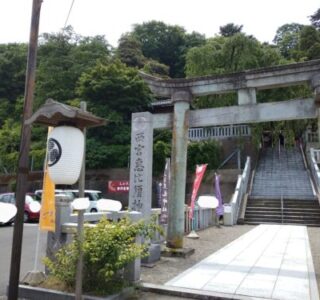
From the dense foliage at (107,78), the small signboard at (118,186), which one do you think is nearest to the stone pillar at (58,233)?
the dense foliage at (107,78)

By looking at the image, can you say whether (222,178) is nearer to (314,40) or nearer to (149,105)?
(149,105)

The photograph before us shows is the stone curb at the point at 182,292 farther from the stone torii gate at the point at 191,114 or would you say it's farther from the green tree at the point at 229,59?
the green tree at the point at 229,59

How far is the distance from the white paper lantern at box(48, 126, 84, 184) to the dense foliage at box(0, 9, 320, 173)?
692 inches

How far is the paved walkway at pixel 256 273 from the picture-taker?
6.19 metres

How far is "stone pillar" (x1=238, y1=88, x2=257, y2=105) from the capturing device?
8992mm

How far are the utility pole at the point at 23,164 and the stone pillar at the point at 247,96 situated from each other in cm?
505

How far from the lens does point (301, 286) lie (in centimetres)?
656

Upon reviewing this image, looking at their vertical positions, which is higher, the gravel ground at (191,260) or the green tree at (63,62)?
the green tree at (63,62)

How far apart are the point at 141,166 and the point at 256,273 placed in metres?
3.42

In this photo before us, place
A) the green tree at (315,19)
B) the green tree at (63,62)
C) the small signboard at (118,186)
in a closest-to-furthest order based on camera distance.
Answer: the small signboard at (118,186)
the green tree at (63,62)
the green tree at (315,19)

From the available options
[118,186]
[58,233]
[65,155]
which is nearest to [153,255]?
[58,233]

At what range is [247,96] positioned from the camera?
9.08 meters

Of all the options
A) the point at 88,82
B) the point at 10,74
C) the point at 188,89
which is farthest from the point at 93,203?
the point at 10,74

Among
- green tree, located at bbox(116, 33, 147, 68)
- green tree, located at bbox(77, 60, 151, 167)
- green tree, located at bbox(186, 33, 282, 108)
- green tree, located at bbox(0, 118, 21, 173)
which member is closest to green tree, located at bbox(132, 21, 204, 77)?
green tree, located at bbox(116, 33, 147, 68)
